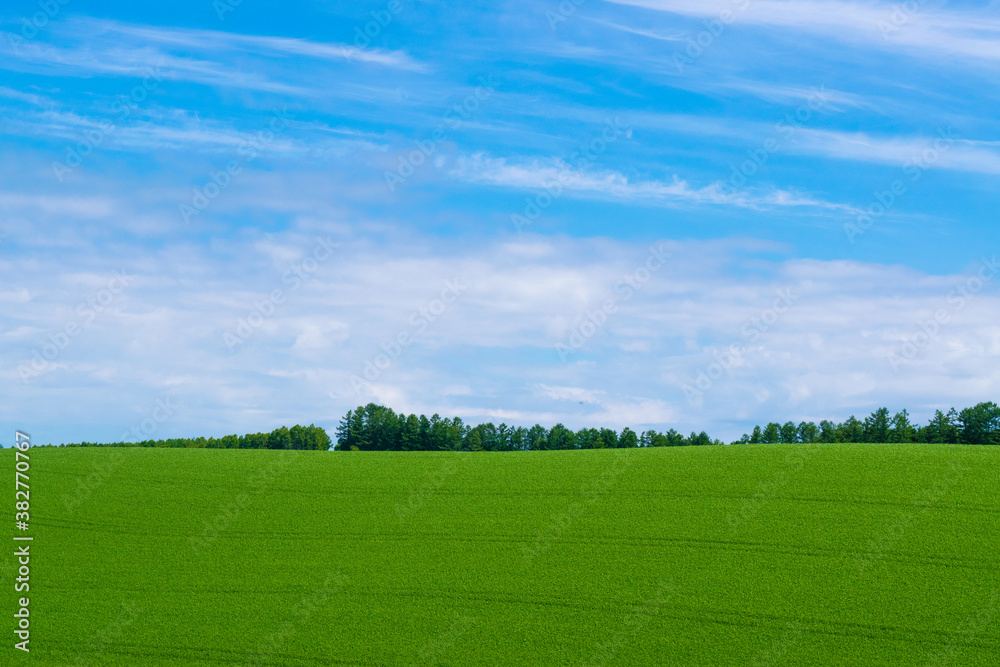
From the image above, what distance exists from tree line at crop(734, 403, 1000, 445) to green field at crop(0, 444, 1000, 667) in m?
19.3

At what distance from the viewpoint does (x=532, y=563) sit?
22.4 m

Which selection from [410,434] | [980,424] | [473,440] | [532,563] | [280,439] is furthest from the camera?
[280,439]

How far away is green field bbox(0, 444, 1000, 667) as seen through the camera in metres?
18.4

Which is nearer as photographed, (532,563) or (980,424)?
(532,563)

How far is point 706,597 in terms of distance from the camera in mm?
20203

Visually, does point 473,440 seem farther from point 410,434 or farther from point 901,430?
point 901,430

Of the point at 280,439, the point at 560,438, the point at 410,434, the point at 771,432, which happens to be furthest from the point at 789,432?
the point at 280,439

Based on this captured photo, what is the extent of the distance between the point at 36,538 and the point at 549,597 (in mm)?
17041

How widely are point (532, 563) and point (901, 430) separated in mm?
39651

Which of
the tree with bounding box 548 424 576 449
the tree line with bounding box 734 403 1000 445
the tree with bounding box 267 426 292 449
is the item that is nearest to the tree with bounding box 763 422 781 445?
the tree line with bounding box 734 403 1000 445

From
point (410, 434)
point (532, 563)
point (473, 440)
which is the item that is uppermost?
point (410, 434)

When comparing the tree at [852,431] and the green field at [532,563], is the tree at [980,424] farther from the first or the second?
the green field at [532,563]

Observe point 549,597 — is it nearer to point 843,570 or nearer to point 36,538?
point 843,570

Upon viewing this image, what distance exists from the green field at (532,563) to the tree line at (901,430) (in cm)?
1929
